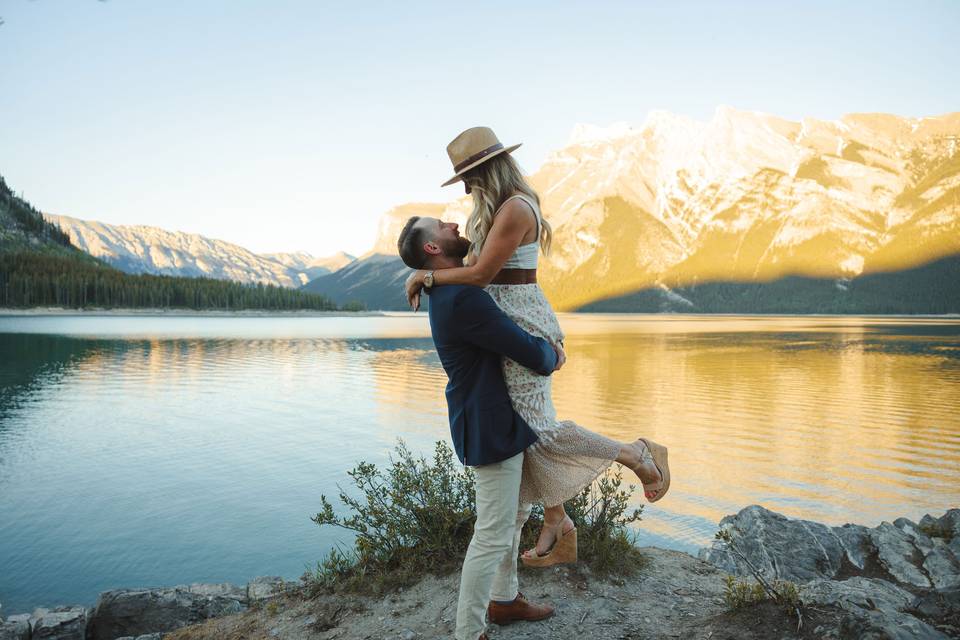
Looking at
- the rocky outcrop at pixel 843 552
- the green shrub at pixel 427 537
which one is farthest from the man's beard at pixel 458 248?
the rocky outcrop at pixel 843 552

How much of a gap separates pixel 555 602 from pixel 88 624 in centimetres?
575

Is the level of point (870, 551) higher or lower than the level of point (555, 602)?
lower

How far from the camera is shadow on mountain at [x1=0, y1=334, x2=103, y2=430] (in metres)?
30.4

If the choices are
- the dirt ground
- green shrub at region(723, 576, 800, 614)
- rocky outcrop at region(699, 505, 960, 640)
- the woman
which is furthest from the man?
rocky outcrop at region(699, 505, 960, 640)

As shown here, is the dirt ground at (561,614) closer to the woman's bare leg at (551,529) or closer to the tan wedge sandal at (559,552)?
the tan wedge sandal at (559,552)

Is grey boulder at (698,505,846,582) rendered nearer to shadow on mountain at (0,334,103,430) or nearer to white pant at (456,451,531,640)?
white pant at (456,451,531,640)

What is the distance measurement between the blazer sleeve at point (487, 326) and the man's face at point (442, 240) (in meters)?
0.42

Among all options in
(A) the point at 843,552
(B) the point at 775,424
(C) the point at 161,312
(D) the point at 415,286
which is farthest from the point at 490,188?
(C) the point at 161,312

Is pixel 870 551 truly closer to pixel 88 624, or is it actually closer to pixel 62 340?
pixel 88 624

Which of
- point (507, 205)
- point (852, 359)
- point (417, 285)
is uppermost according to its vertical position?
point (507, 205)

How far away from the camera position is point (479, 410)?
424 cm

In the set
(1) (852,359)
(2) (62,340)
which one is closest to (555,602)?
(1) (852,359)

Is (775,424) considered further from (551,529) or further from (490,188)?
(490,188)

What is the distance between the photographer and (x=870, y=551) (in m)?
8.86
